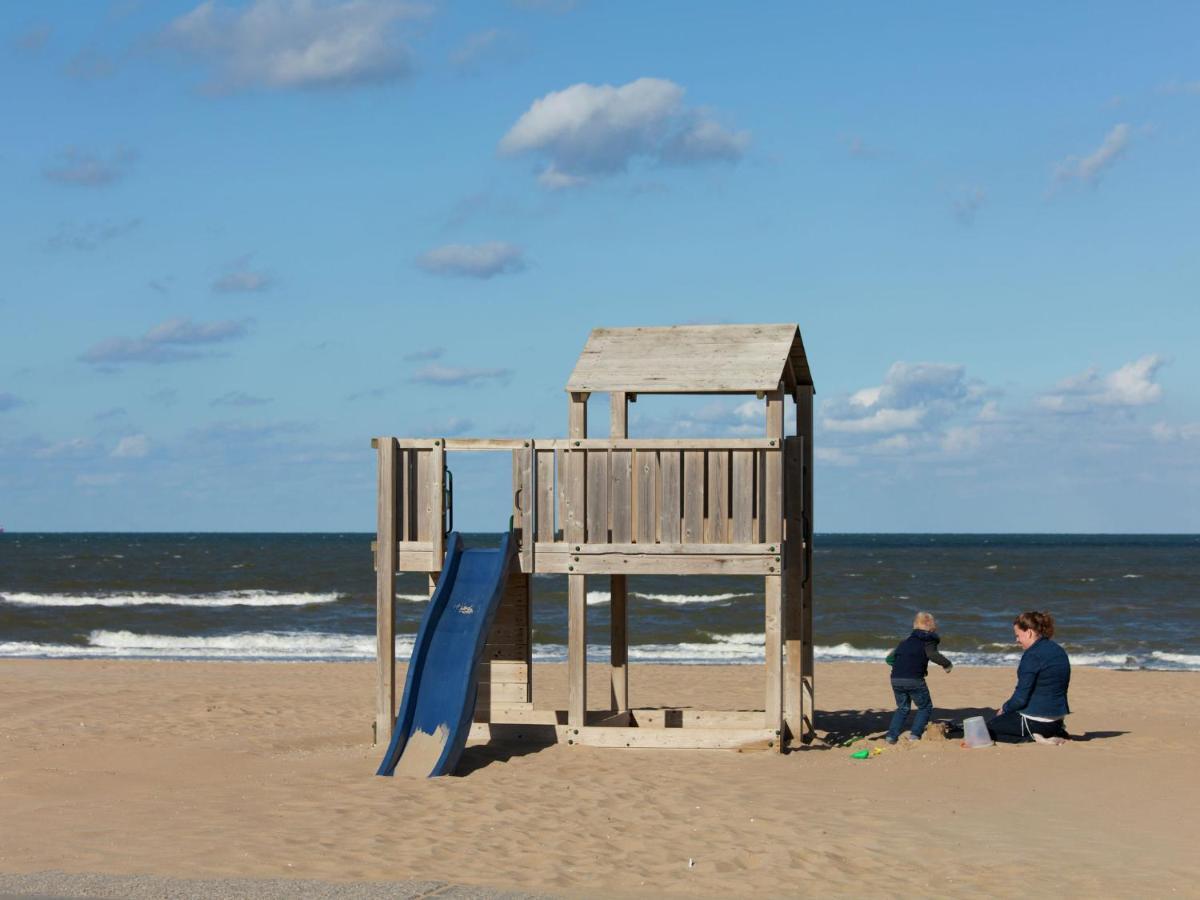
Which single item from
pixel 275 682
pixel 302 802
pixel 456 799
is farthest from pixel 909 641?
pixel 275 682

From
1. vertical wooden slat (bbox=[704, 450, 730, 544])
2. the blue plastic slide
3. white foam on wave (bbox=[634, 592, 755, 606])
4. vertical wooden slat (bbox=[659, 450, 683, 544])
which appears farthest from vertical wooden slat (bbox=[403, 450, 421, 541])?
white foam on wave (bbox=[634, 592, 755, 606])

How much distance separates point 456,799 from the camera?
11.3m

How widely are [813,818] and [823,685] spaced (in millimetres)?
12540

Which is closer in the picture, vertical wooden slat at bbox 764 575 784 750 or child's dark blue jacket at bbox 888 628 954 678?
vertical wooden slat at bbox 764 575 784 750

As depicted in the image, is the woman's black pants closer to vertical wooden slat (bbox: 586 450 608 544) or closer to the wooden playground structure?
the wooden playground structure

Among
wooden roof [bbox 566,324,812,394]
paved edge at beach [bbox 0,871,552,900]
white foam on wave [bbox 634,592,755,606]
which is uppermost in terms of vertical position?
wooden roof [bbox 566,324,812,394]

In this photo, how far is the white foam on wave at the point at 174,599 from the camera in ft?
156

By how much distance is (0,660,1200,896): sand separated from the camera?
29.8 feet

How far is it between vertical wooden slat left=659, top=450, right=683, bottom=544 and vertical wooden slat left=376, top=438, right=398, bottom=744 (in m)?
2.45

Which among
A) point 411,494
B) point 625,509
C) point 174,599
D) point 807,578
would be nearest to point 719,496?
point 625,509

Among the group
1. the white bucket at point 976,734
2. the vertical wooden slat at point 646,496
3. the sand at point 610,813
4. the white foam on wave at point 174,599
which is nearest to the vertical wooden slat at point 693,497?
the vertical wooden slat at point 646,496

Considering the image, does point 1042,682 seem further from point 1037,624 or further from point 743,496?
point 743,496

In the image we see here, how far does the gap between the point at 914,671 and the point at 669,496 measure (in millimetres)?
2870

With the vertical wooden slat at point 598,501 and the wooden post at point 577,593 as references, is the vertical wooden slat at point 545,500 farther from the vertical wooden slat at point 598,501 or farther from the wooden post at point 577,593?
the vertical wooden slat at point 598,501
